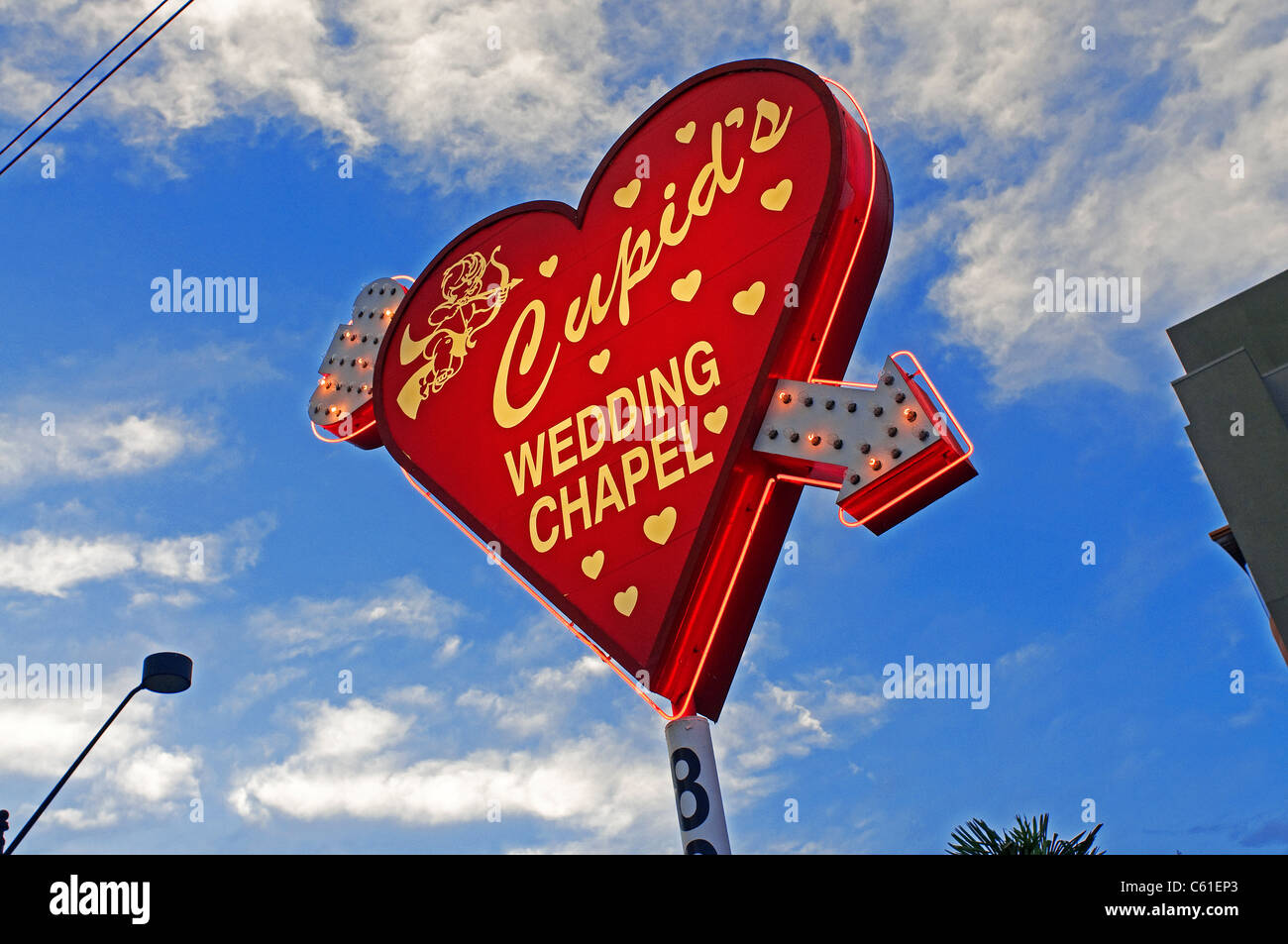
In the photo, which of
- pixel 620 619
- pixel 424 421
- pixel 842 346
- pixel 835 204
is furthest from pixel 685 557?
pixel 424 421

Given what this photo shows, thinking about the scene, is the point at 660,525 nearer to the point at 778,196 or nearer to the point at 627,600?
the point at 627,600

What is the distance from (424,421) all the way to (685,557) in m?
4.62

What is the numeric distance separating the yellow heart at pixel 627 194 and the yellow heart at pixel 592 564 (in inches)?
158

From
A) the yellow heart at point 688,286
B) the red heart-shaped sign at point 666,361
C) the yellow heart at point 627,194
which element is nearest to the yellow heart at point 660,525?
the red heart-shaped sign at point 666,361

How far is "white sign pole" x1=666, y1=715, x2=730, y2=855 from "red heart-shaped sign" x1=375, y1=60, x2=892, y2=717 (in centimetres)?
36

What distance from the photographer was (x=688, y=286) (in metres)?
12.3

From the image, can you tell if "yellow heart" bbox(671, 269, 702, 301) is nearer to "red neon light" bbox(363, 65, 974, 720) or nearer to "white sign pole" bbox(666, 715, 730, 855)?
"red neon light" bbox(363, 65, 974, 720)

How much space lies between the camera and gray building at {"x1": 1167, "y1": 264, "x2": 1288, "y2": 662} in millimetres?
12367

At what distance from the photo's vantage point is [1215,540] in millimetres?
13891

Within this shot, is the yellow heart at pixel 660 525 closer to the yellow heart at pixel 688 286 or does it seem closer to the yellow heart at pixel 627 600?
the yellow heart at pixel 627 600

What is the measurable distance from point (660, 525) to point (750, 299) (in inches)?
94.6

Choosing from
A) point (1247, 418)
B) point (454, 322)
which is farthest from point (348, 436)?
point (1247, 418)

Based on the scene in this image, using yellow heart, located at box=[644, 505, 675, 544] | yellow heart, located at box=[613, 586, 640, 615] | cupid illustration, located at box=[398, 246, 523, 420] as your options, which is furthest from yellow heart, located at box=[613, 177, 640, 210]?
yellow heart, located at box=[613, 586, 640, 615]
